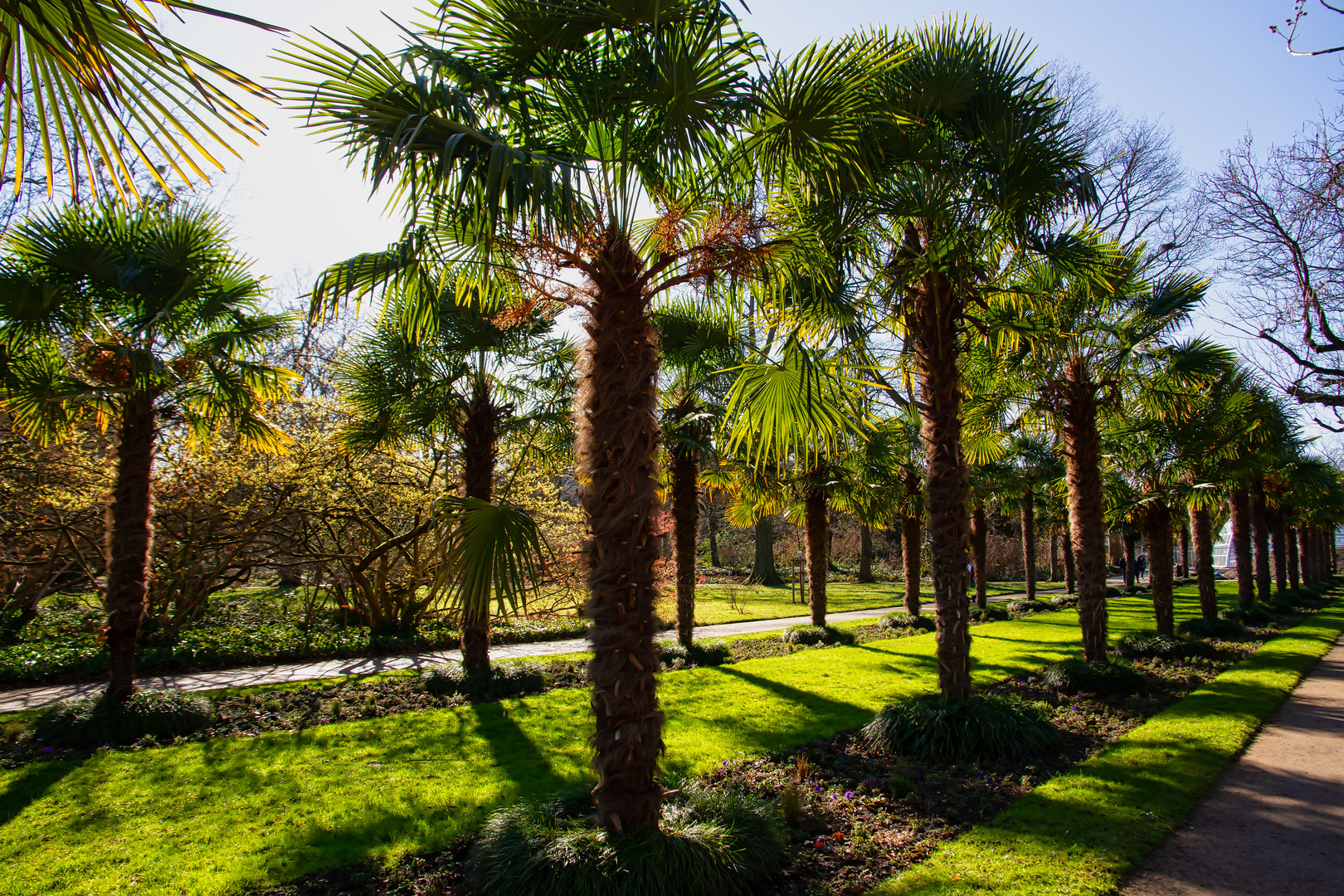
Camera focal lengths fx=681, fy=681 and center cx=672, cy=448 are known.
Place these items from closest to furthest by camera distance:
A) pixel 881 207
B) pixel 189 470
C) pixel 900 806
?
1. pixel 900 806
2. pixel 881 207
3. pixel 189 470

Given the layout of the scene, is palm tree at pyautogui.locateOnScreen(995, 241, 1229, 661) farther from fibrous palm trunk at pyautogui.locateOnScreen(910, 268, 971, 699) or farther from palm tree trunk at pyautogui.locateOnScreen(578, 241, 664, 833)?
palm tree trunk at pyautogui.locateOnScreen(578, 241, 664, 833)

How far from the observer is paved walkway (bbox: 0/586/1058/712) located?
9.23 m

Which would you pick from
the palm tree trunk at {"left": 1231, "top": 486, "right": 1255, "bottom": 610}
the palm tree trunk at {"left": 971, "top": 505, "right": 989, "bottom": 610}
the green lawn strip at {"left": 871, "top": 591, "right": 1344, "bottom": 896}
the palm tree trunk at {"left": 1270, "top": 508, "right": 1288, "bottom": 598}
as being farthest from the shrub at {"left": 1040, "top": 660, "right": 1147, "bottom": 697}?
the palm tree trunk at {"left": 1270, "top": 508, "right": 1288, "bottom": 598}

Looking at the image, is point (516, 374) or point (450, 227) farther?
point (516, 374)

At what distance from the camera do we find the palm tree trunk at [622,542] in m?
4.27

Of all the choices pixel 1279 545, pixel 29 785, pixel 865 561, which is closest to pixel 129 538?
pixel 29 785

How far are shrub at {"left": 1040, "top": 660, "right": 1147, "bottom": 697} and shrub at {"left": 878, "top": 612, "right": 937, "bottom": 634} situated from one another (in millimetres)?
7433

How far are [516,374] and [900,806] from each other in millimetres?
8255

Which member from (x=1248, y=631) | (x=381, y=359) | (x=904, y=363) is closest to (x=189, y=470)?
(x=381, y=359)

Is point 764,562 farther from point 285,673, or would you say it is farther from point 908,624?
point 285,673

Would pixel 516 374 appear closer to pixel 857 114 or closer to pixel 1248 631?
pixel 857 114

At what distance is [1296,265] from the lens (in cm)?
1132

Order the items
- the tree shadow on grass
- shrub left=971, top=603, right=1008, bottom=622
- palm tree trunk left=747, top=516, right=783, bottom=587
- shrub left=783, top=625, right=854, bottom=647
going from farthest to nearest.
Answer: palm tree trunk left=747, top=516, right=783, bottom=587, shrub left=971, top=603, right=1008, bottom=622, shrub left=783, top=625, right=854, bottom=647, the tree shadow on grass

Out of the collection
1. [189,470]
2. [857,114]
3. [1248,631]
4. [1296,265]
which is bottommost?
[1248,631]
